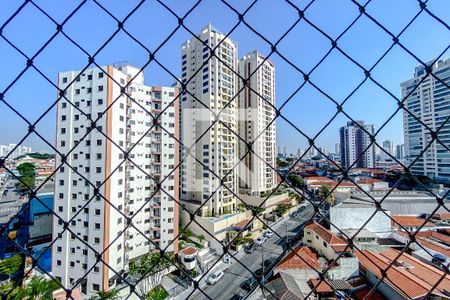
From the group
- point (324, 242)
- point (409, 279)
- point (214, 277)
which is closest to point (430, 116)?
point (324, 242)

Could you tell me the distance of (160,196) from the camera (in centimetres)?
823

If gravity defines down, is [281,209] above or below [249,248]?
above

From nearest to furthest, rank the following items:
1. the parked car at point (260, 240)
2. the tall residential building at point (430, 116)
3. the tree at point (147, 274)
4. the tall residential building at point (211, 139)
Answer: the tree at point (147, 274) → the parked car at point (260, 240) → the tall residential building at point (211, 139) → the tall residential building at point (430, 116)

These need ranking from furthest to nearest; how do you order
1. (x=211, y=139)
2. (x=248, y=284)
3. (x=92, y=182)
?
(x=211, y=139), (x=248, y=284), (x=92, y=182)

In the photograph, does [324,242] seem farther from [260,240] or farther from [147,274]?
[147,274]

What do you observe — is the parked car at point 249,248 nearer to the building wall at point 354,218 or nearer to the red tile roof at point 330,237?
the red tile roof at point 330,237

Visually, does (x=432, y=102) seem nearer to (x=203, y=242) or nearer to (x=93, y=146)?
(x=203, y=242)

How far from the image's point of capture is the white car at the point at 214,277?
21.7 feet

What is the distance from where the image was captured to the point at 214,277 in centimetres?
668

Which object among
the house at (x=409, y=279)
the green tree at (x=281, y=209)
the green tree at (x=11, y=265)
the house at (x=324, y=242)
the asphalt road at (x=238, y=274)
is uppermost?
the house at (x=409, y=279)

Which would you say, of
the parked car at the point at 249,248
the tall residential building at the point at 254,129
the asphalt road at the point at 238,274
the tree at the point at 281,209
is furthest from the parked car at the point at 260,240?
the tall residential building at the point at 254,129

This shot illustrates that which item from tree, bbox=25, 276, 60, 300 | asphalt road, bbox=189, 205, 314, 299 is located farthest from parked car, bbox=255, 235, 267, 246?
tree, bbox=25, 276, 60, 300

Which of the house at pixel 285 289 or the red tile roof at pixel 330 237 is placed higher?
the red tile roof at pixel 330 237

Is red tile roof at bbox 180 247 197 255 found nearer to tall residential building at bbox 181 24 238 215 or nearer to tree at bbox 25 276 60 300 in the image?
tall residential building at bbox 181 24 238 215
